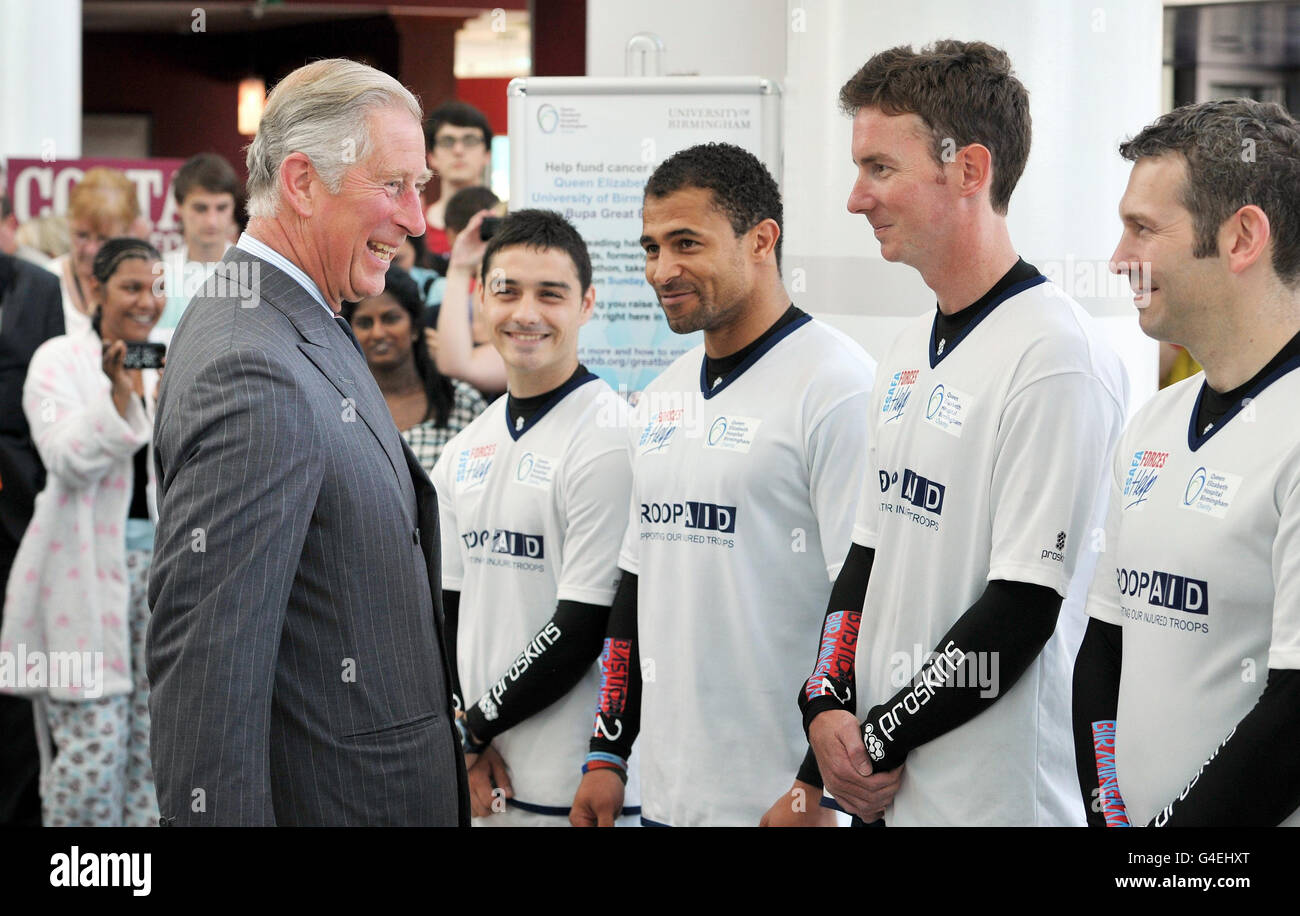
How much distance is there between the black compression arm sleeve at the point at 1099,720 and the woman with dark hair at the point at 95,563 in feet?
9.91

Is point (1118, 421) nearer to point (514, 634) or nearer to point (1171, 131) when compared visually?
point (1171, 131)

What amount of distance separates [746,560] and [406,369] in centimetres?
163

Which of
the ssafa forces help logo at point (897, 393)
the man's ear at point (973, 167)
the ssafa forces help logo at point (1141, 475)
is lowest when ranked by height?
the ssafa forces help logo at point (1141, 475)

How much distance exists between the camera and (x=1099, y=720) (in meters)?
2.14

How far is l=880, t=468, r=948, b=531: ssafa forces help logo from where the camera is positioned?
2.27m

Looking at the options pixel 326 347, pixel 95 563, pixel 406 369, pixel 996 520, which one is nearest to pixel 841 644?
pixel 996 520

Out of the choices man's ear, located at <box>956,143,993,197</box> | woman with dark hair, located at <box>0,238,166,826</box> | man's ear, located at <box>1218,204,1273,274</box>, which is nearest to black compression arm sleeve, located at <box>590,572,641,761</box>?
man's ear, located at <box>956,143,993,197</box>

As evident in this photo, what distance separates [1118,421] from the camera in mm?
2256

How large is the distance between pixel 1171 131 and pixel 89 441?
3260 millimetres

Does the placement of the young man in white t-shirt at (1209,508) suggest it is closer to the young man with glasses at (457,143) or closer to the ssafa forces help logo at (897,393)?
the ssafa forces help logo at (897,393)

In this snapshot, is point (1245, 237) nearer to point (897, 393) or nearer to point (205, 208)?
point (897, 393)

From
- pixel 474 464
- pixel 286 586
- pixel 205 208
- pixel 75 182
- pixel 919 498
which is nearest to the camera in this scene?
pixel 286 586

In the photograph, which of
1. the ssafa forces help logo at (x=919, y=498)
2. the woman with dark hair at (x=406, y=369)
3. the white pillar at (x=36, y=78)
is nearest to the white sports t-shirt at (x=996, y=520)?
the ssafa forces help logo at (x=919, y=498)

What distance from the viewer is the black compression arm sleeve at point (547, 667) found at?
286cm
